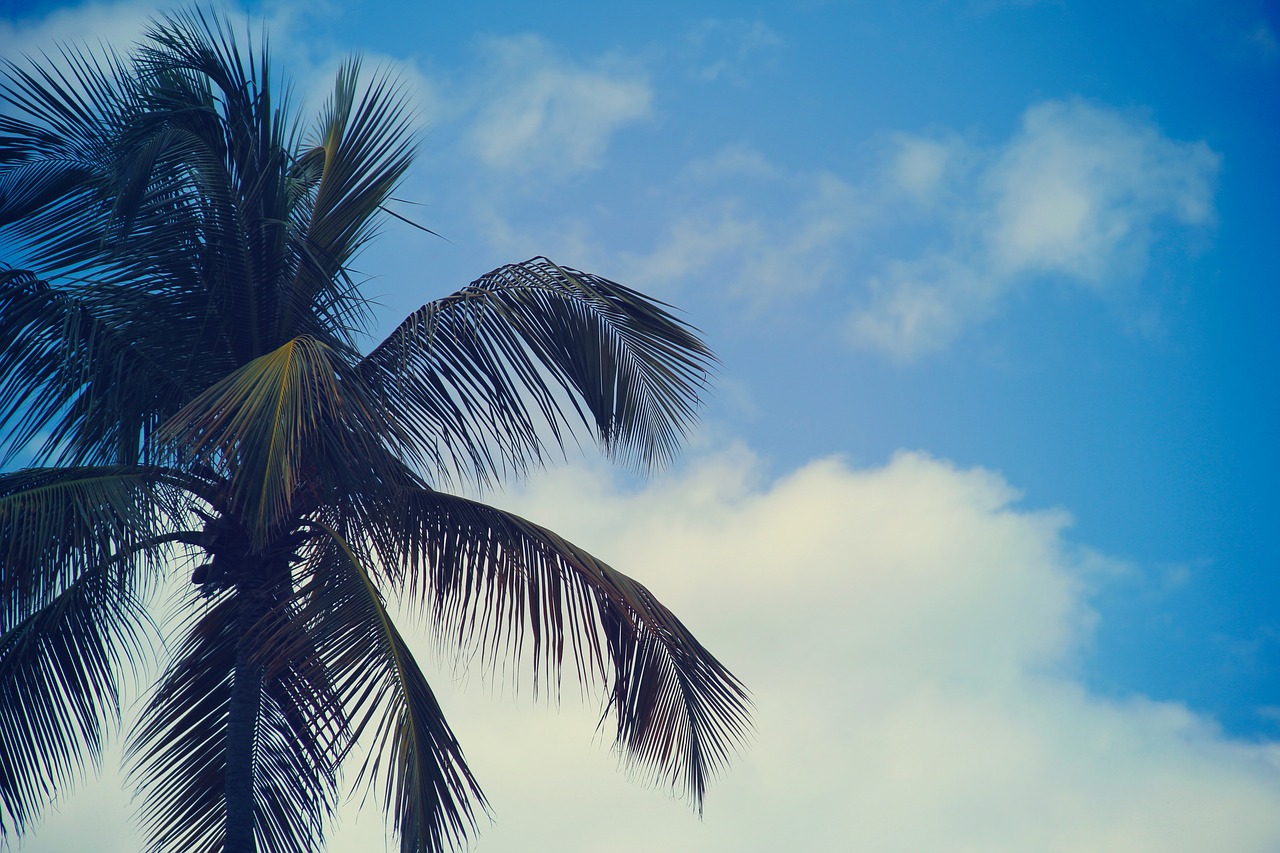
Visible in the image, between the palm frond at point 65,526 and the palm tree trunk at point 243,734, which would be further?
the palm tree trunk at point 243,734

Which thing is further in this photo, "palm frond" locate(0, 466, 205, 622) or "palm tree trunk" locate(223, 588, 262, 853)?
"palm tree trunk" locate(223, 588, 262, 853)

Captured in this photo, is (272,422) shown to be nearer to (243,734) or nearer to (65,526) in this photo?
(65,526)

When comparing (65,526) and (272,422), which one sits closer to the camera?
(272,422)

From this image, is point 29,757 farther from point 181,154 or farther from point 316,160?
point 316,160

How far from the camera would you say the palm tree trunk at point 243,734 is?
738 cm

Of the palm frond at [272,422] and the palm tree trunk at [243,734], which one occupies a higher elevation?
the palm frond at [272,422]

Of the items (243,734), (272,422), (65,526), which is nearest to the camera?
(272,422)

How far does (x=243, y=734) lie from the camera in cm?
751

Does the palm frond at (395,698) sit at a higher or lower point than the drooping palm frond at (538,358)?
lower

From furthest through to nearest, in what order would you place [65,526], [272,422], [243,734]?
[243,734] < [65,526] < [272,422]

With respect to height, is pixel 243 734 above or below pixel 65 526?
below

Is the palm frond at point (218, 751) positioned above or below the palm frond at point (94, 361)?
below

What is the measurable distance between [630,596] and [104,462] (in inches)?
143

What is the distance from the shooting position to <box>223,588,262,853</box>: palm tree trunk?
7375 mm
